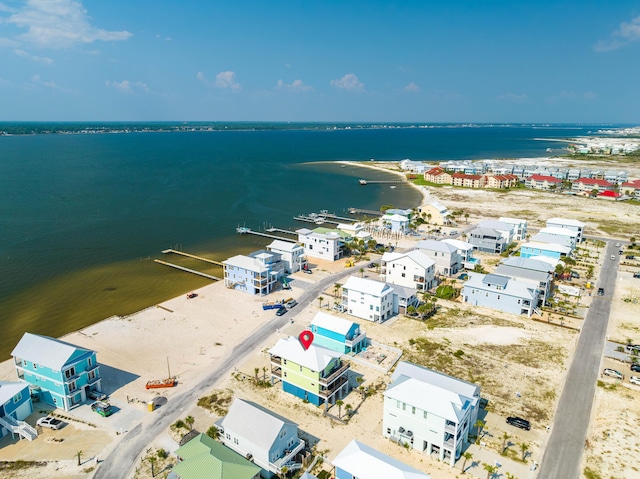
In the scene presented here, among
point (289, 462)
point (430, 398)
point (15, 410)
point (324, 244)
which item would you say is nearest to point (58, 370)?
point (15, 410)

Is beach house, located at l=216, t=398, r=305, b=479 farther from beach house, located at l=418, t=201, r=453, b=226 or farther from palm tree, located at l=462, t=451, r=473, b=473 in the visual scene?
beach house, located at l=418, t=201, r=453, b=226

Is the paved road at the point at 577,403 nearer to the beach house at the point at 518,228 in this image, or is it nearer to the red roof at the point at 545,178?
the beach house at the point at 518,228

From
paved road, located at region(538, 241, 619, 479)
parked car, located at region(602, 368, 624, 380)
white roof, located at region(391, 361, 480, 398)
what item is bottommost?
paved road, located at region(538, 241, 619, 479)

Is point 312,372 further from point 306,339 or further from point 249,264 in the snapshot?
point 249,264

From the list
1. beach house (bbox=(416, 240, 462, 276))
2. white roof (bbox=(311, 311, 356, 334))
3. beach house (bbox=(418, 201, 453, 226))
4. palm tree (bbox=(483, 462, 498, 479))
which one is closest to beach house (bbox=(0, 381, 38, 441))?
white roof (bbox=(311, 311, 356, 334))

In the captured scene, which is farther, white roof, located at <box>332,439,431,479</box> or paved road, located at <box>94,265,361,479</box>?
paved road, located at <box>94,265,361,479</box>

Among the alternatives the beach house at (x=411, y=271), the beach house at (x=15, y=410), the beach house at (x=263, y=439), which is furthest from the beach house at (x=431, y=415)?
the beach house at (x=411, y=271)
